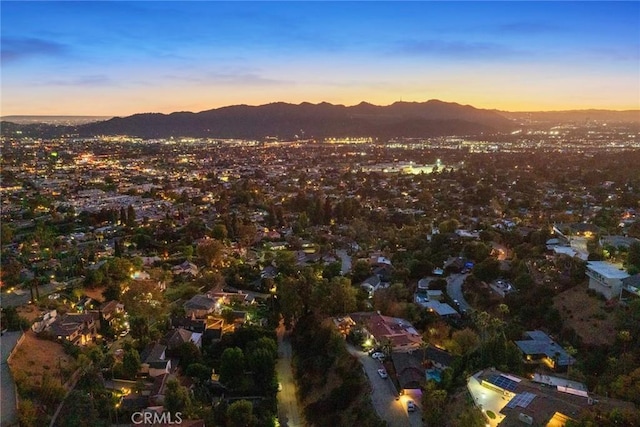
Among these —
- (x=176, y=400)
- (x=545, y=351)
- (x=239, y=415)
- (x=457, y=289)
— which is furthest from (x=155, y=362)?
(x=457, y=289)

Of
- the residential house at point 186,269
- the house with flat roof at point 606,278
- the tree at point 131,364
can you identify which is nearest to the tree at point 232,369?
the tree at point 131,364

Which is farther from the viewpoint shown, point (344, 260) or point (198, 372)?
point (344, 260)

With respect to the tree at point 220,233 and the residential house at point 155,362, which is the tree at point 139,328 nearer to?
the residential house at point 155,362

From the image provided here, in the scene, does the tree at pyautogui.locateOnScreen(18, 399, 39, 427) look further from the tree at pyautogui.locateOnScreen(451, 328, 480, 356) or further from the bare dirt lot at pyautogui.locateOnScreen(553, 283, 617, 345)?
the bare dirt lot at pyautogui.locateOnScreen(553, 283, 617, 345)

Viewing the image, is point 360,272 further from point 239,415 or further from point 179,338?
point 239,415

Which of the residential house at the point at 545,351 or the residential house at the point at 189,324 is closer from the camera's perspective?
the residential house at the point at 545,351
